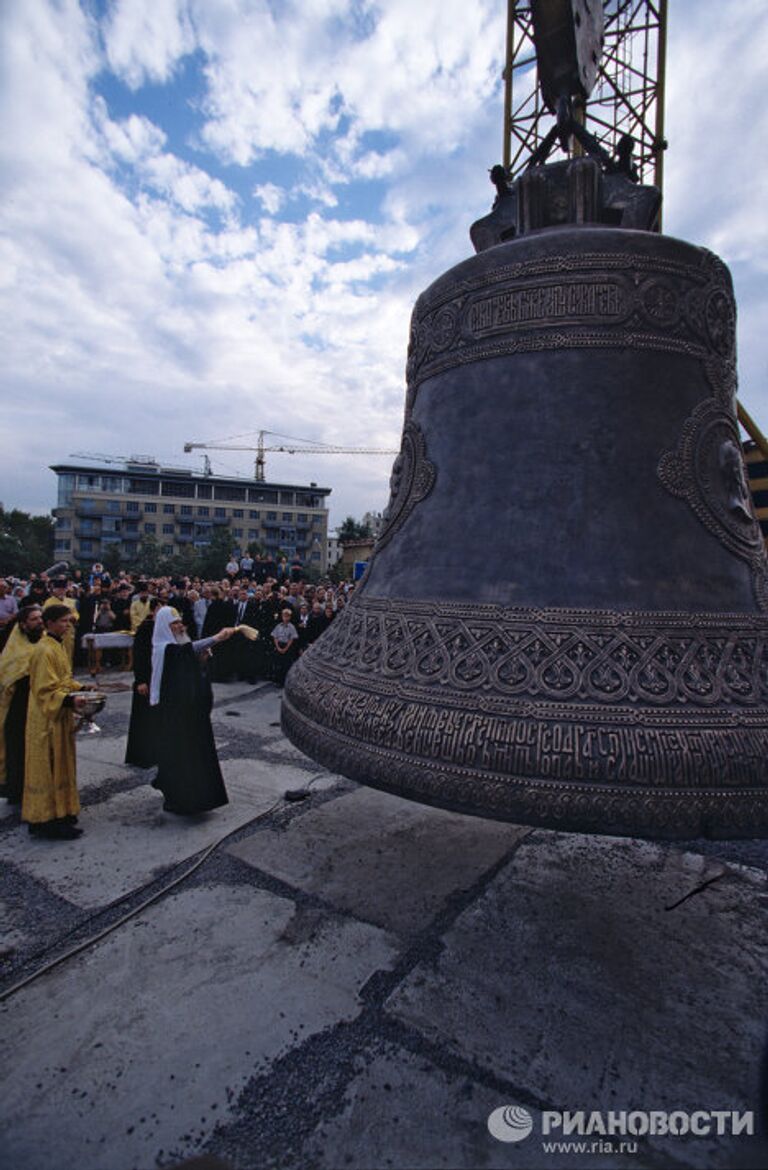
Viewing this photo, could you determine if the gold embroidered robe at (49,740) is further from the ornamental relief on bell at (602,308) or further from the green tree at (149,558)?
the green tree at (149,558)

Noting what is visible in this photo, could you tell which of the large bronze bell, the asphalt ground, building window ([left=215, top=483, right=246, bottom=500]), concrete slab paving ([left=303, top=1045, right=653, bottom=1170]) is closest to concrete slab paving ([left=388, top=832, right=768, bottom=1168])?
the asphalt ground

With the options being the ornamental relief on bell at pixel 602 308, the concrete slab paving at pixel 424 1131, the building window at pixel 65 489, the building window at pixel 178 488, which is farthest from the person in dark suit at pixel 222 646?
the building window at pixel 65 489

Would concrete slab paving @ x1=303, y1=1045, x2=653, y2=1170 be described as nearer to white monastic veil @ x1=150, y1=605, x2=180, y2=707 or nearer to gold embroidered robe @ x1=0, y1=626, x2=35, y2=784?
white monastic veil @ x1=150, y1=605, x2=180, y2=707

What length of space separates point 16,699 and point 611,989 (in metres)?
4.63

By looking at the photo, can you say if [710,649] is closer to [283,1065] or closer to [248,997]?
[283,1065]

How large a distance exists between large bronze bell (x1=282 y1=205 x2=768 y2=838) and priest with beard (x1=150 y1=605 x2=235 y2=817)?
263cm

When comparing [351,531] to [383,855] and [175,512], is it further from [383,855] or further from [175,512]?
[383,855]

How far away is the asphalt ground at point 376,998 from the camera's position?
67.4 inches

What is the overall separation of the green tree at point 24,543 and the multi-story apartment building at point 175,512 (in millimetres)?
1455

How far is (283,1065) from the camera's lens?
196 centimetres

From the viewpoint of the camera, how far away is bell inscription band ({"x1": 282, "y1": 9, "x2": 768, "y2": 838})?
1.26 metres

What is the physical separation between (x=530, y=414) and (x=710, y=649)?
903 millimetres

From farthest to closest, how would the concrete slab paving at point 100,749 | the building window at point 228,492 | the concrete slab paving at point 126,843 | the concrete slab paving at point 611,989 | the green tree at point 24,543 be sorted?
1. the building window at point 228,492
2. the green tree at point 24,543
3. the concrete slab paving at point 100,749
4. the concrete slab paving at point 126,843
5. the concrete slab paving at point 611,989

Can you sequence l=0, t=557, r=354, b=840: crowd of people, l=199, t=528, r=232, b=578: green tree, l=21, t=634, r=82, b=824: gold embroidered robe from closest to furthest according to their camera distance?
l=21, t=634, r=82, b=824: gold embroidered robe
l=0, t=557, r=354, b=840: crowd of people
l=199, t=528, r=232, b=578: green tree
